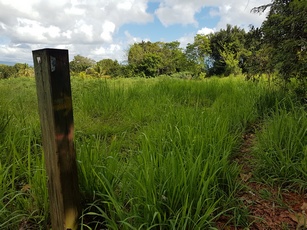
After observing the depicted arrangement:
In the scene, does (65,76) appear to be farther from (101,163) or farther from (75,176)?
(101,163)

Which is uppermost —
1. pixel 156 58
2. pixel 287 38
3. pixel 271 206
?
pixel 156 58

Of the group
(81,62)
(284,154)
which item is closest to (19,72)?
(81,62)

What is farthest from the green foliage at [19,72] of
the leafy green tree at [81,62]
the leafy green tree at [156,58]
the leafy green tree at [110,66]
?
the leafy green tree at [156,58]

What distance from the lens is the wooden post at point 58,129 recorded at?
3.26ft

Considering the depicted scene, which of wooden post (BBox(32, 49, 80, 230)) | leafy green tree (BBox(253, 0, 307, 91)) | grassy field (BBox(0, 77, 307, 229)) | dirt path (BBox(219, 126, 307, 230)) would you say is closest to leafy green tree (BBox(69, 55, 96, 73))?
leafy green tree (BBox(253, 0, 307, 91))

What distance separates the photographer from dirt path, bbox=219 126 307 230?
140 cm

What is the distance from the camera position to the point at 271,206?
5.08 ft

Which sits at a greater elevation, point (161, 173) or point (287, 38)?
point (287, 38)

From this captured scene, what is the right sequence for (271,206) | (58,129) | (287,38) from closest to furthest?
1. (58,129)
2. (271,206)
3. (287,38)

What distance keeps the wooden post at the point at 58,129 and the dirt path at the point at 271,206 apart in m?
0.88

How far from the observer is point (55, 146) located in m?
1.03

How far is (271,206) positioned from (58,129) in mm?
1417

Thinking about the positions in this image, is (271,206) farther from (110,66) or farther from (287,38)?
(110,66)

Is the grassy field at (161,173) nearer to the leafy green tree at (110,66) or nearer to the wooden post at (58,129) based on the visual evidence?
the wooden post at (58,129)
